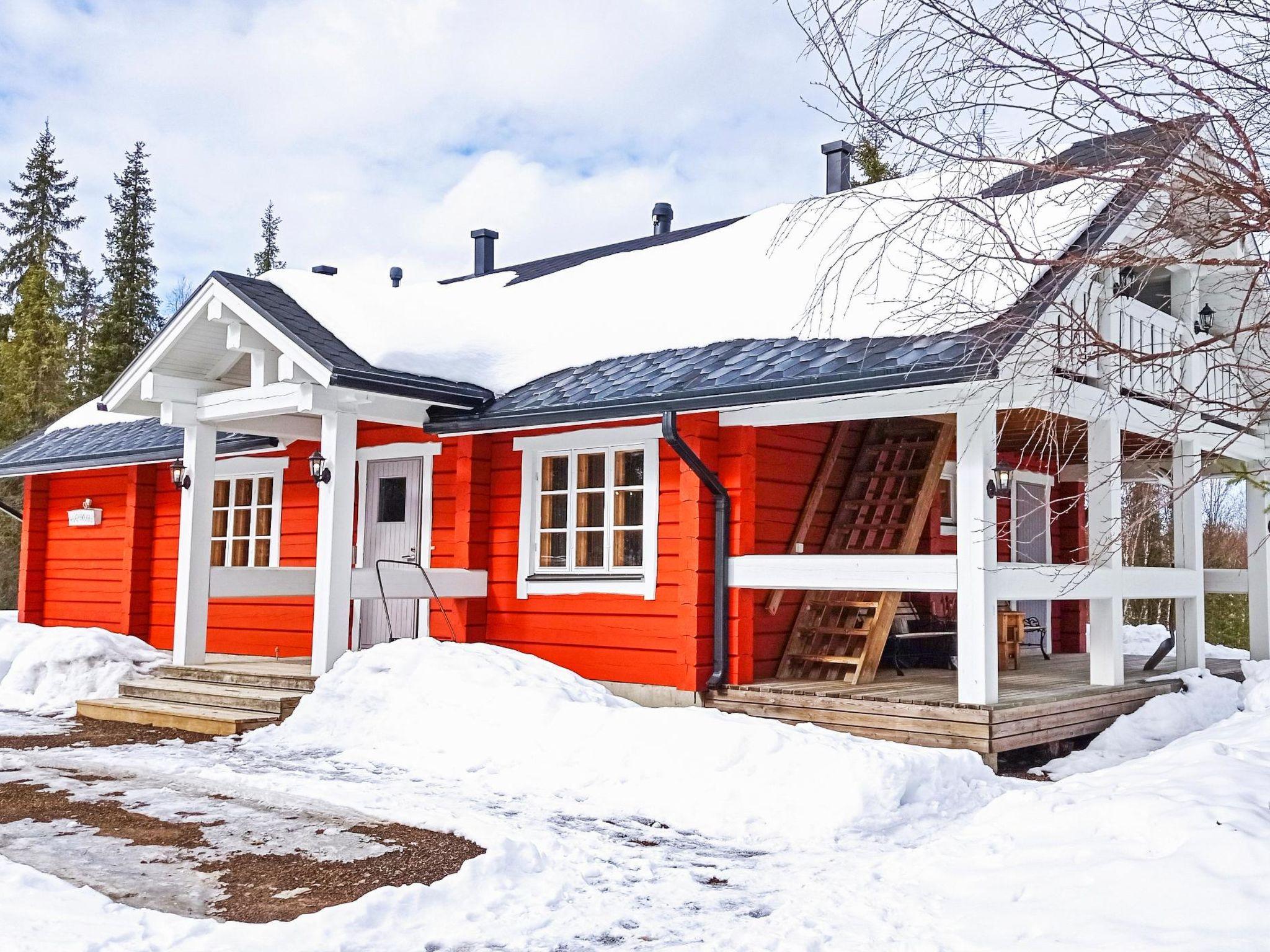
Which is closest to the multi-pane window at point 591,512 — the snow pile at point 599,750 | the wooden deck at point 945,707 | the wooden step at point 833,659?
the snow pile at point 599,750

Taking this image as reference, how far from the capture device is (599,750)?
7215 millimetres

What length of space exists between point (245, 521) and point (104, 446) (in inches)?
91.4

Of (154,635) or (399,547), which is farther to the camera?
(154,635)

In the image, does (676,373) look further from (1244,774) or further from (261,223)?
(261,223)

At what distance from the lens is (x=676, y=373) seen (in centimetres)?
898

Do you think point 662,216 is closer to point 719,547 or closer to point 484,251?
point 484,251

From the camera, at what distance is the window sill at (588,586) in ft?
30.8

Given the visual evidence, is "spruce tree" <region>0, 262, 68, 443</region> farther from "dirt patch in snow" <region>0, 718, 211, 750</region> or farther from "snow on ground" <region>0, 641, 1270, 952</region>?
"snow on ground" <region>0, 641, 1270, 952</region>

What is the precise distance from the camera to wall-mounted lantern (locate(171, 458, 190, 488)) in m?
10.8

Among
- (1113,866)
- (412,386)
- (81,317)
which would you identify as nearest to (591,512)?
(412,386)

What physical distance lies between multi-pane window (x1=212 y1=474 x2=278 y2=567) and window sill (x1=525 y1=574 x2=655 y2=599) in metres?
4.14

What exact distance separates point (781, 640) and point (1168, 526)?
16590mm

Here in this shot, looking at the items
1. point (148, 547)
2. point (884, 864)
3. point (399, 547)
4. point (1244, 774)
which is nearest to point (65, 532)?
point (148, 547)

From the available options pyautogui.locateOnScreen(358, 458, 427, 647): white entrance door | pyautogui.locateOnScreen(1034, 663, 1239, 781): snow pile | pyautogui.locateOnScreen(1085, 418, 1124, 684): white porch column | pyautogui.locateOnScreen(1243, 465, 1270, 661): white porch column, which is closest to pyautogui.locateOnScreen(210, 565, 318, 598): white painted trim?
pyautogui.locateOnScreen(358, 458, 427, 647): white entrance door
